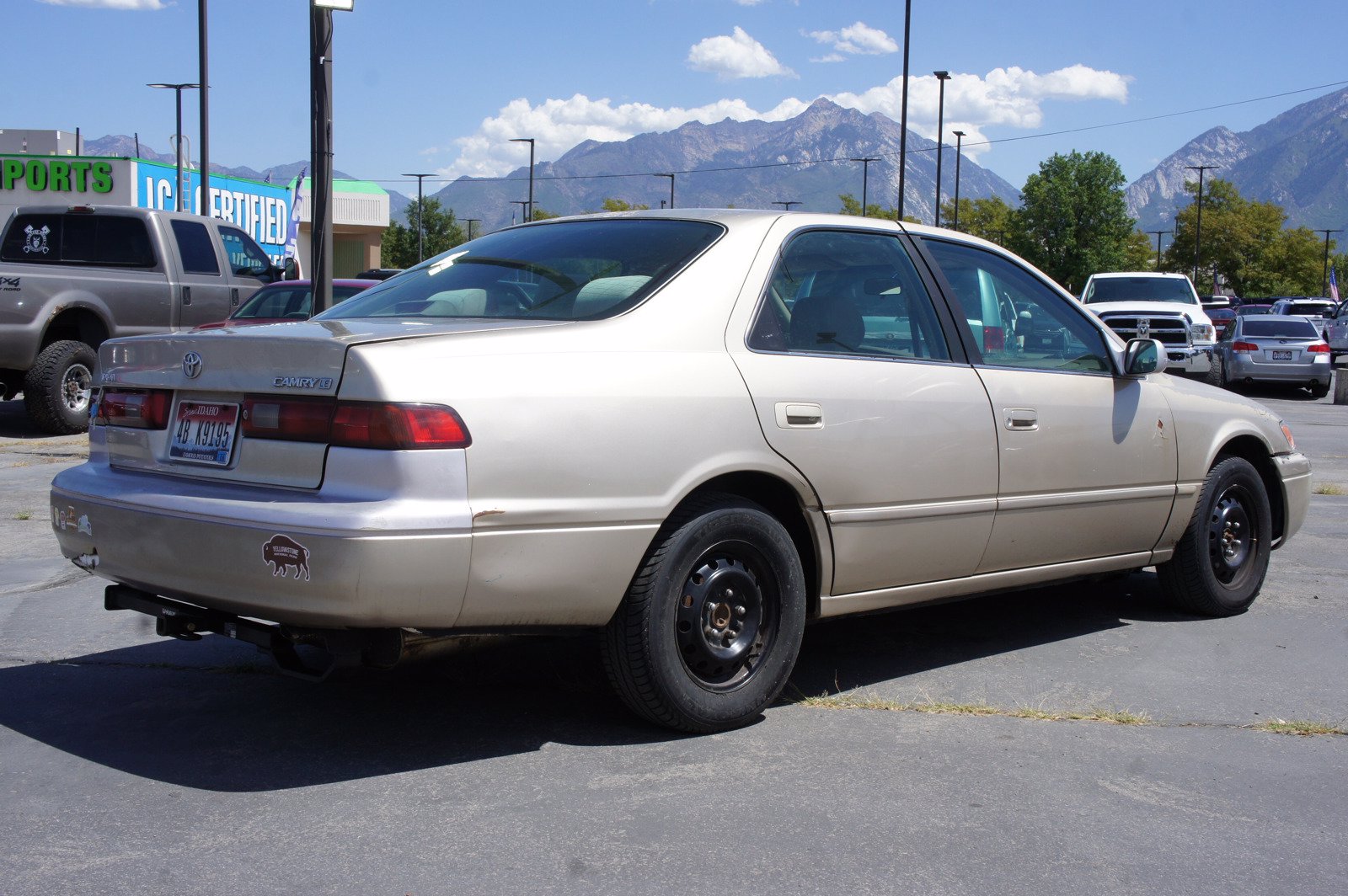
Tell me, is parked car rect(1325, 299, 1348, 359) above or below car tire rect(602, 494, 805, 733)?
above

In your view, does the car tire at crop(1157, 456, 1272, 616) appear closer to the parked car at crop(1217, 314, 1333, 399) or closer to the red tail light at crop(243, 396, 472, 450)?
the red tail light at crop(243, 396, 472, 450)

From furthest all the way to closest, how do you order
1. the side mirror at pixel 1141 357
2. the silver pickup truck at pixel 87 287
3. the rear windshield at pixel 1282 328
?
the rear windshield at pixel 1282 328
the silver pickup truck at pixel 87 287
the side mirror at pixel 1141 357

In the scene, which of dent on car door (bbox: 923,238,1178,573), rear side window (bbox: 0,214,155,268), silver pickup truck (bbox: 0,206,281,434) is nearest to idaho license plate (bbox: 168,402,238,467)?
dent on car door (bbox: 923,238,1178,573)

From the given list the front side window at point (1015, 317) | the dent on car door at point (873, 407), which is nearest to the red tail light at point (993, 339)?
the front side window at point (1015, 317)

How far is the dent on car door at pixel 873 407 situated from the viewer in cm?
414

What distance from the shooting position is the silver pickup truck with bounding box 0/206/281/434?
12.2 m

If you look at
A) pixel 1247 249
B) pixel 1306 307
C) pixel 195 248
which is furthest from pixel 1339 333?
pixel 1247 249

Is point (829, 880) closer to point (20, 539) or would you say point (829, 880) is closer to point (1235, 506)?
point (1235, 506)

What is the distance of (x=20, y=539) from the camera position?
23.6 feet

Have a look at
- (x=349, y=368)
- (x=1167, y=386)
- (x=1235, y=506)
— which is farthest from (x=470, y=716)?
(x=1235, y=506)

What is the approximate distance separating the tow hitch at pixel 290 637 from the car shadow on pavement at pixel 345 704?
0.25 meters

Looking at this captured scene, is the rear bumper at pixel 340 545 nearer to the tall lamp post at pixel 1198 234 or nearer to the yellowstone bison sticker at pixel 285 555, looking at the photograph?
the yellowstone bison sticker at pixel 285 555

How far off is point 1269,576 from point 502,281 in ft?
14.5

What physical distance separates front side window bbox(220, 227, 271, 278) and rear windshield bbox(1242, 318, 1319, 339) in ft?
58.9
